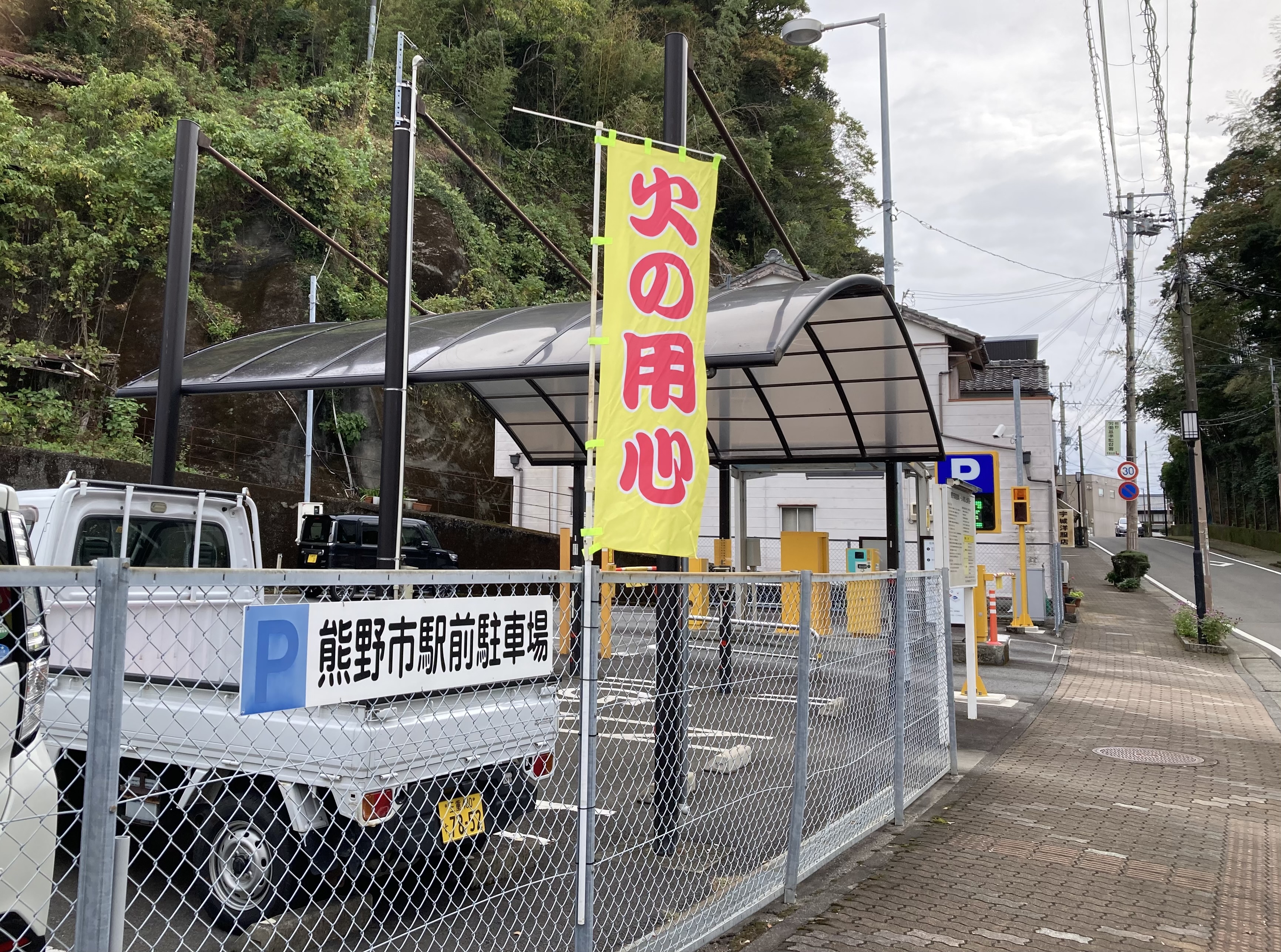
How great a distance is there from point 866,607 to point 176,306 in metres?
7.49

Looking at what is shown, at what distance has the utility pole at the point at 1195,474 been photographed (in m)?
18.7

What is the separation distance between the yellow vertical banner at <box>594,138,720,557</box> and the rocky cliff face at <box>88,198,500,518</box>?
713 inches

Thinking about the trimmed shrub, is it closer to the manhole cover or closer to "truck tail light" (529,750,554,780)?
the manhole cover

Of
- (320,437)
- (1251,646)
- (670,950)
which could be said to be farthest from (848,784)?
(320,437)

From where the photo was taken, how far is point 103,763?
196 centimetres

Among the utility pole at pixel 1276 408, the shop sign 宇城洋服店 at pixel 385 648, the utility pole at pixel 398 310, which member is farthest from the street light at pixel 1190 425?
the utility pole at pixel 1276 408

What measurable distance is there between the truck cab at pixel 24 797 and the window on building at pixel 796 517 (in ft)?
81.1

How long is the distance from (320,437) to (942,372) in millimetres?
17185

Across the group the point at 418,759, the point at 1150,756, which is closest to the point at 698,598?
the point at 1150,756

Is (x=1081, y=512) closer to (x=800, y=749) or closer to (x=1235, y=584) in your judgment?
(x=1235, y=584)

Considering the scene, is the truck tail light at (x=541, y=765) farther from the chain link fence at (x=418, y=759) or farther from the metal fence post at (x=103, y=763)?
the metal fence post at (x=103, y=763)

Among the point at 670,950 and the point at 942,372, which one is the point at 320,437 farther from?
the point at 670,950

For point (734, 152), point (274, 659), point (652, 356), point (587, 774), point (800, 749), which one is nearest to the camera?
point (274, 659)

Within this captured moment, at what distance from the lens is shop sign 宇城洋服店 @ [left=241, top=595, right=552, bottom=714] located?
8.00ft
